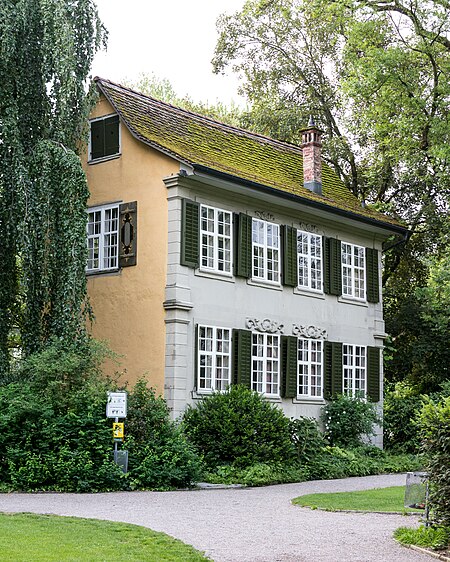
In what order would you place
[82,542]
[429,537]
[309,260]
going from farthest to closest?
[309,260] → [429,537] → [82,542]

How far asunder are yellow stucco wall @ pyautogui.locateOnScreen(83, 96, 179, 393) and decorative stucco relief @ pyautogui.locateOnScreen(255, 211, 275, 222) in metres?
3.01

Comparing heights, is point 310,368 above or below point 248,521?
above

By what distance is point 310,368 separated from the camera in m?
24.9

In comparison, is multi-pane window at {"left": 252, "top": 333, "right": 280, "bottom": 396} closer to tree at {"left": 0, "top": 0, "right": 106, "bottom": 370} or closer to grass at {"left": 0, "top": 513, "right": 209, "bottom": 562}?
tree at {"left": 0, "top": 0, "right": 106, "bottom": 370}

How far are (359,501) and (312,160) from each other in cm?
1378

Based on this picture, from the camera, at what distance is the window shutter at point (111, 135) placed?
76.0ft

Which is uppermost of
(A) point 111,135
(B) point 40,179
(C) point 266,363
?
(A) point 111,135

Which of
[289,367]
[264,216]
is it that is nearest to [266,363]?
[289,367]

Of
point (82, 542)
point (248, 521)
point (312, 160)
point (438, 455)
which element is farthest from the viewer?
point (312, 160)

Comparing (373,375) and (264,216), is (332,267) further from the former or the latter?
(373,375)

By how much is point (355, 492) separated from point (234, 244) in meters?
7.53

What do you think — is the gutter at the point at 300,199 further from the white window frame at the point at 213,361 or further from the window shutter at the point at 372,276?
the white window frame at the point at 213,361

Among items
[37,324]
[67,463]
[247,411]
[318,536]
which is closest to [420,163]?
[247,411]

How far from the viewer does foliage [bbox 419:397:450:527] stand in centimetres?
1064
